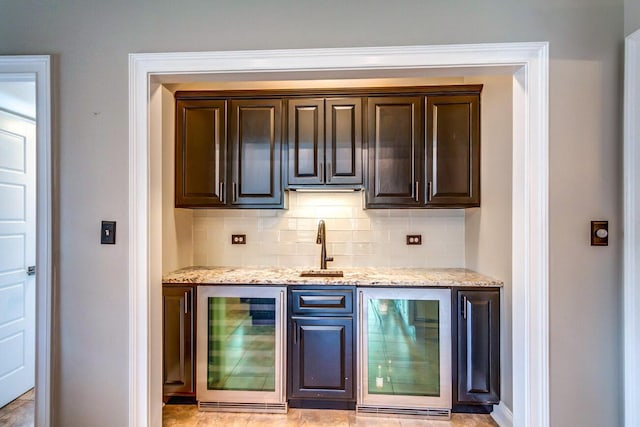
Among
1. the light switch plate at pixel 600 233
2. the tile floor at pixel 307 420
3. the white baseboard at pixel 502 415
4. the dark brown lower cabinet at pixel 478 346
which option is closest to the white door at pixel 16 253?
the tile floor at pixel 307 420

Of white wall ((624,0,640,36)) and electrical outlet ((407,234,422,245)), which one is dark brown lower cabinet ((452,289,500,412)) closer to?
electrical outlet ((407,234,422,245))

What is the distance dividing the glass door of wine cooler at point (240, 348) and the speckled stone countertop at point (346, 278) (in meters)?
0.06

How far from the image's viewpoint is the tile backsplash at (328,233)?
2.70 meters

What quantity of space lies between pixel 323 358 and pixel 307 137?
161 centimetres

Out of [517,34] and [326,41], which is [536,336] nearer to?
[517,34]

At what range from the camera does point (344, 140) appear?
2396 mm

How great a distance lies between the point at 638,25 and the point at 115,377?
2.97 meters

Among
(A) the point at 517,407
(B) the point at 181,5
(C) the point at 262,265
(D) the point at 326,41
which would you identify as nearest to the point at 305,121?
(D) the point at 326,41

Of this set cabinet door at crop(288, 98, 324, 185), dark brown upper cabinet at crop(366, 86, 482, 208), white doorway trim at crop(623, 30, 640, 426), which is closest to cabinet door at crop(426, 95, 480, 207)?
dark brown upper cabinet at crop(366, 86, 482, 208)

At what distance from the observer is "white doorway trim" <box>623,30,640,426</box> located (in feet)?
4.57

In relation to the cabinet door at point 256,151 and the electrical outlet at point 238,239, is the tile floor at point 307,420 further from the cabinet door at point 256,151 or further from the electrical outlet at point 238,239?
the cabinet door at point 256,151

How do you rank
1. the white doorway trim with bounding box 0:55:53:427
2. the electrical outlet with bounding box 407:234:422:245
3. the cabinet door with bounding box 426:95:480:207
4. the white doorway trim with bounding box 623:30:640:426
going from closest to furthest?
the white doorway trim with bounding box 623:30:640:426
the white doorway trim with bounding box 0:55:53:427
the cabinet door with bounding box 426:95:480:207
the electrical outlet with bounding box 407:234:422:245

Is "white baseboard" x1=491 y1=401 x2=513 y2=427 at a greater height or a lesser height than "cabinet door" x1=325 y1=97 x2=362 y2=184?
lesser

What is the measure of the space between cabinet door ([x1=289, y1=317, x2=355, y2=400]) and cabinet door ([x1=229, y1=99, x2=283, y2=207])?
3.17 ft
